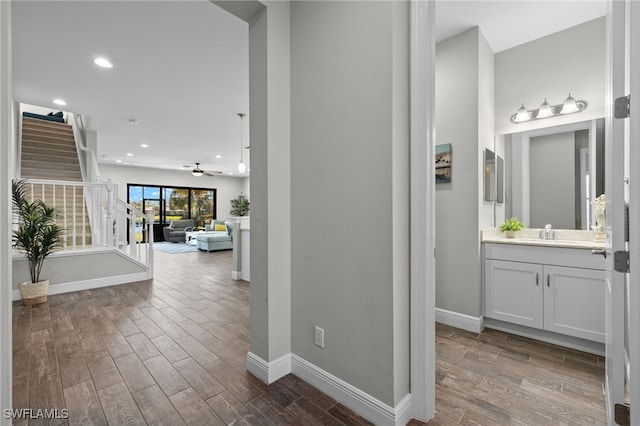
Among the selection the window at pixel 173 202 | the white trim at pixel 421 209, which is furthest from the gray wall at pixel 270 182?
the window at pixel 173 202

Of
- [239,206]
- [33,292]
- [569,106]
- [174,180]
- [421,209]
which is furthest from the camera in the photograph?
[239,206]

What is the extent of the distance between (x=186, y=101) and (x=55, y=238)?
2.51m

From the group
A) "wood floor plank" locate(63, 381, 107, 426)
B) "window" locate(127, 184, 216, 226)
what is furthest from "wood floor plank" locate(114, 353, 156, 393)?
"window" locate(127, 184, 216, 226)

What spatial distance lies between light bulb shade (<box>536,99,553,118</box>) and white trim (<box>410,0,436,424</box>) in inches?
79.6

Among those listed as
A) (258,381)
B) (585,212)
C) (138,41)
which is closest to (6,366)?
(258,381)

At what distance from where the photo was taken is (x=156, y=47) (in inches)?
116

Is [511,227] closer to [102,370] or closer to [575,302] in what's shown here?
[575,302]

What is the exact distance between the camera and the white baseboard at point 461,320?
8.60 feet

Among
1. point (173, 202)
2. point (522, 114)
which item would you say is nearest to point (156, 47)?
point (522, 114)

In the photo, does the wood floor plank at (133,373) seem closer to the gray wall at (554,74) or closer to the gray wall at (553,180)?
the gray wall at (553,180)

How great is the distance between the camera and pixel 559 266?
2.33 m

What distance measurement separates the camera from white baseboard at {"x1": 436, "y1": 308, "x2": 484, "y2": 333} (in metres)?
2.62

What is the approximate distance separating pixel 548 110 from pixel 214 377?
12.0 feet

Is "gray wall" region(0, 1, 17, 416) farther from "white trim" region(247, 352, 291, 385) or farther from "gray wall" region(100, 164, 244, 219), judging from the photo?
"gray wall" region(100, 164, 244, 219)
